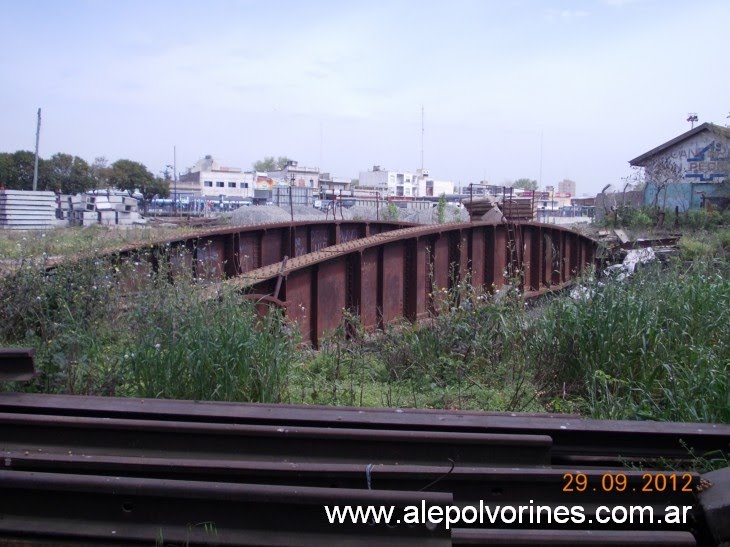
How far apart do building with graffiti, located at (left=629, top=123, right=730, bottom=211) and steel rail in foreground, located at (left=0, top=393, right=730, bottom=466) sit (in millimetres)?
36775

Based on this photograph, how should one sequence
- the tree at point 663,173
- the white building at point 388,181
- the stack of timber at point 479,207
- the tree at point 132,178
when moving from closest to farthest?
the stack of timber at point 479,207 → the tree at point 663,173 → the tree at point 132,178 → the white building at point 388,181

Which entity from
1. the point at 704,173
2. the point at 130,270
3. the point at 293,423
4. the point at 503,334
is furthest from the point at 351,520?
the point at 704,173

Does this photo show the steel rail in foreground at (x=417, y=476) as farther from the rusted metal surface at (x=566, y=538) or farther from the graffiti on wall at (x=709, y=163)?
the graffiti on wall at (x=709, y=163)

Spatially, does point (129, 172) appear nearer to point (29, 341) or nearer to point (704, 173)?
point (704, 173)

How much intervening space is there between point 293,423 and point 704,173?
43.3 meters

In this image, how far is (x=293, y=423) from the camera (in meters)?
4.95

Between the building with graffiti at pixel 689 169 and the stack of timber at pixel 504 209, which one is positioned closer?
the stack of timber at pixel 504 209

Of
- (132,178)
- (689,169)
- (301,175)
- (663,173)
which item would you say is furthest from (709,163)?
(301,175)

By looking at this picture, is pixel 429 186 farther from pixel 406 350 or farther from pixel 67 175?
pixel 406 350

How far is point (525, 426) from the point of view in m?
4.92

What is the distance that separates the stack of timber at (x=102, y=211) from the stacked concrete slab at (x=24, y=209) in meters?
1.54

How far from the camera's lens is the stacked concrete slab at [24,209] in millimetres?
36156

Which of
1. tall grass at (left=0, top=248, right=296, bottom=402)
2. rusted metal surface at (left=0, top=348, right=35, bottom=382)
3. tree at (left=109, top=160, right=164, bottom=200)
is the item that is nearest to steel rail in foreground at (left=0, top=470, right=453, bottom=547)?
rusted metal surface at (left=0, top=348, right=35, bottom=382)

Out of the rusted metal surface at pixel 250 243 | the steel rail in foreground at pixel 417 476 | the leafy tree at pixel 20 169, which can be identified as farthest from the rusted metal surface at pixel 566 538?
the leafy tree at pixel 20 169
